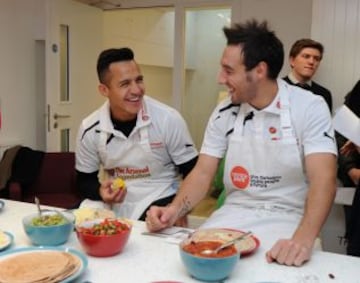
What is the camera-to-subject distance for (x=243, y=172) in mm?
1560

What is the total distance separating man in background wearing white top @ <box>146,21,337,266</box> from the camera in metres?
1.47

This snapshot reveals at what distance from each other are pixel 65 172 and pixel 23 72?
1125 mm

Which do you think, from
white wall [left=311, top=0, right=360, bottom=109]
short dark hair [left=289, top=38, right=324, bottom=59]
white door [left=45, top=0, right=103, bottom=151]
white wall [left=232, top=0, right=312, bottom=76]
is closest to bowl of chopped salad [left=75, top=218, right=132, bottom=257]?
short dark hair [left=289, top=38, right=324, bottom=59]

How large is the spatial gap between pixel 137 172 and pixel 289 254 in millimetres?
986

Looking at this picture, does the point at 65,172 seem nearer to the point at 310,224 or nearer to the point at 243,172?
the point at 243,172

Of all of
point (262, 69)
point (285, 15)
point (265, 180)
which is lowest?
point (265, 180)

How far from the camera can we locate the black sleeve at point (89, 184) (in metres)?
1.95

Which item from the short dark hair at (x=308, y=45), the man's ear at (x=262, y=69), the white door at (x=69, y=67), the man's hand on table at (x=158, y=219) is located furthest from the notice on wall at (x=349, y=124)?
the white door at (x=69, y=67)

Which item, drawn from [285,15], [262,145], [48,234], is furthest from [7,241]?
[285,15]

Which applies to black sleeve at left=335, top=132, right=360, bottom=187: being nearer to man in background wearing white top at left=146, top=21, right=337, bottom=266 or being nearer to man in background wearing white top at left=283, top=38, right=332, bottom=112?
man in background wearing white top at left=283, top=38, right=332, bottom=112

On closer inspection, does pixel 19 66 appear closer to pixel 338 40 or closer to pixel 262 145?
pixel 338 40

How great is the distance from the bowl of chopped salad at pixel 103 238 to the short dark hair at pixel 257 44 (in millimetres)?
757

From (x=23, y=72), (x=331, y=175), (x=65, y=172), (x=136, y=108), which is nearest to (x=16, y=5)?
(x=23, y=72)

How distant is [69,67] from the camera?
3.89 m
